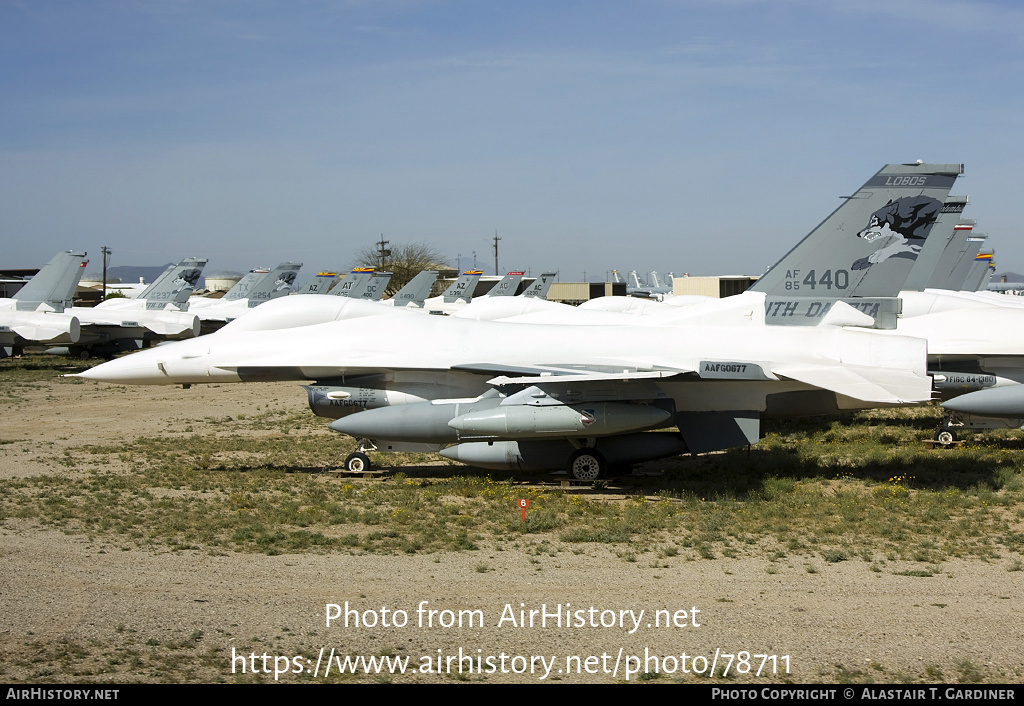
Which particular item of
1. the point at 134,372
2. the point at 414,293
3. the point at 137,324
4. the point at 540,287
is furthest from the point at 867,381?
the point at 540,287

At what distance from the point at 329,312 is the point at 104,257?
9988cm

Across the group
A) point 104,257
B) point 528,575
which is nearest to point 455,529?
point 528,575

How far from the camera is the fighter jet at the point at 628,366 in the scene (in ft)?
42.2

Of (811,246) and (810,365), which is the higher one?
(811,246)

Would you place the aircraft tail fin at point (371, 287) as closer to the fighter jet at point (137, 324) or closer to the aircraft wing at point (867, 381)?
the fighter jet at point (137, 324)

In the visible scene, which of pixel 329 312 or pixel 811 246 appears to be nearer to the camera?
pixel 811 246

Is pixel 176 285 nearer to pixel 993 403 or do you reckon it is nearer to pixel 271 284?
pixel 271 284

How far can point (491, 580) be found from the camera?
8984mm

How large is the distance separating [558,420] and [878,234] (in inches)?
233

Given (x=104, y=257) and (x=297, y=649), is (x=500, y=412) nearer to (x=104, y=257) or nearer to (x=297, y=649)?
(x=297, y=649)

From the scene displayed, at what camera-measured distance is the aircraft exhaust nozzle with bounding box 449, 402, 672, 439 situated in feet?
41.7

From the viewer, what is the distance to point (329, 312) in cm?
1552

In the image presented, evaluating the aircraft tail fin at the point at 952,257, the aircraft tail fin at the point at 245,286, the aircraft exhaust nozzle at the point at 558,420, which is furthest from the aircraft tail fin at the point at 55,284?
the aircraft tail fin at the point at 952,257

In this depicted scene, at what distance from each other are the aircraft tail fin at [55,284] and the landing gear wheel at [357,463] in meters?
24.9
